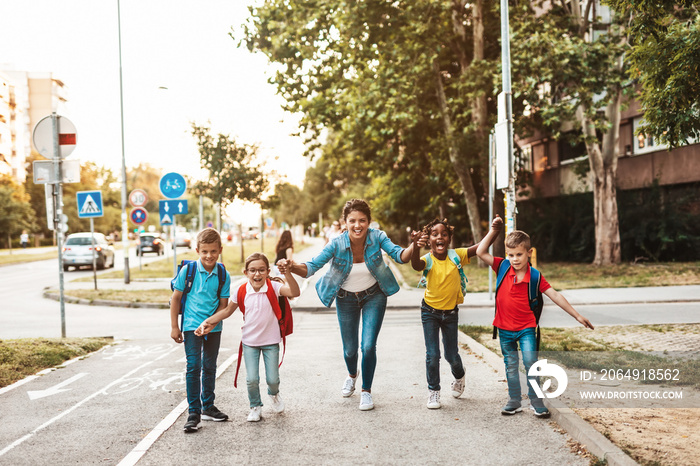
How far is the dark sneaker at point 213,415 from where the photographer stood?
5.75 metres

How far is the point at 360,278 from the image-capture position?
6.08 metres

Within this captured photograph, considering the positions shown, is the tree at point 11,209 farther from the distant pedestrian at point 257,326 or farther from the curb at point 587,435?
the curb at point 587,435

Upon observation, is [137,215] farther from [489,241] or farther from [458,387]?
[489,241]

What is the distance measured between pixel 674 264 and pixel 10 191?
47.4 m

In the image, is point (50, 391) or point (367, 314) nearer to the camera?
point (367, 314)

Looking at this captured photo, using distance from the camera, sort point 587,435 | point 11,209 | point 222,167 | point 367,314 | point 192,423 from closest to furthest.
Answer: point 587,435, point 192,423, point 367,314, point 222,167, point 11,209

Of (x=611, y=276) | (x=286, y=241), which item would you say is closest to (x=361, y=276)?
(x=286, y=241)

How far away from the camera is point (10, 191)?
53688 mm

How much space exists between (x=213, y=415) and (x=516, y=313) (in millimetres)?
2525

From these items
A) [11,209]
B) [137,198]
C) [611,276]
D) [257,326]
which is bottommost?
[611,276]

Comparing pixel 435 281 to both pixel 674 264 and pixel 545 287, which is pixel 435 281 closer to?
pixel 545 287

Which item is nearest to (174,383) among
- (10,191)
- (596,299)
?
(596,299)

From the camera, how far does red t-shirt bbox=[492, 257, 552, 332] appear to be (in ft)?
18.3

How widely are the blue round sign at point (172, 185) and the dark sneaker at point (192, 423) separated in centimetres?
1430
